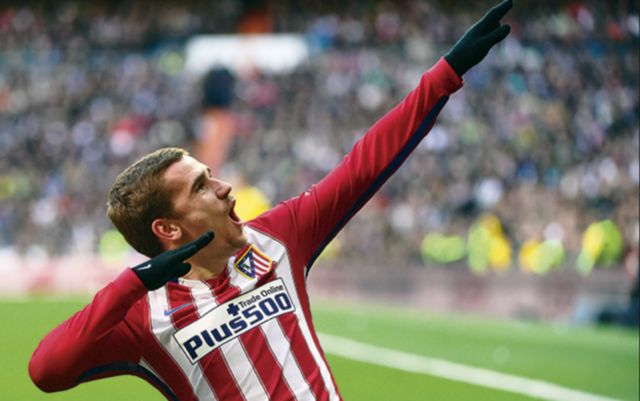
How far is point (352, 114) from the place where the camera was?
27438 mm

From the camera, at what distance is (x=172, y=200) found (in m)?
3.70

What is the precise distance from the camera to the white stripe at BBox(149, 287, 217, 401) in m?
3.63

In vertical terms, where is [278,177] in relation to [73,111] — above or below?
below

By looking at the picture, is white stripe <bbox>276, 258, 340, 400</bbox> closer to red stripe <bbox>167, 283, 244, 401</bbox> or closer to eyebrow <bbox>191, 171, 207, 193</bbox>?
red stripe <bbox>167, 283, 244, 401</bbox>

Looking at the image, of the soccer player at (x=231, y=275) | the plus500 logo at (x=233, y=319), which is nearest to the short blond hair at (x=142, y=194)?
the soccer player at (x=231, y=275)

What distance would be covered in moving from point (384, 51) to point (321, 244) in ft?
87.2

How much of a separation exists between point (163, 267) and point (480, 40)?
53.4 inches

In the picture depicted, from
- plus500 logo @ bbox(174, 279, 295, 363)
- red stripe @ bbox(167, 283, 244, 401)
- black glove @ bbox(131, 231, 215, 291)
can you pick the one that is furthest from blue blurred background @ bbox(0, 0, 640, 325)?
black glove @ bbox(131, 231, 215, 291)

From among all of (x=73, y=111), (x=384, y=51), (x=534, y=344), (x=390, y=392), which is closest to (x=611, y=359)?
(x=534, y=344)

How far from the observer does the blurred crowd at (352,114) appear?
21734 millimetres

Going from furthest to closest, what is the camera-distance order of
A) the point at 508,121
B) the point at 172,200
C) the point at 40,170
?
the point at 40,170, the point at 508,121, the point at 172,200

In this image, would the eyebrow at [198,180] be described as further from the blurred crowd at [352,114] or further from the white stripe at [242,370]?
the blurred crowd at [352,114]

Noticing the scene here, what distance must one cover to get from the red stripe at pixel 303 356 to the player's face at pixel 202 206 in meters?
0.32

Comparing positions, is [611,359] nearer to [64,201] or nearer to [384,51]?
[64,201]
